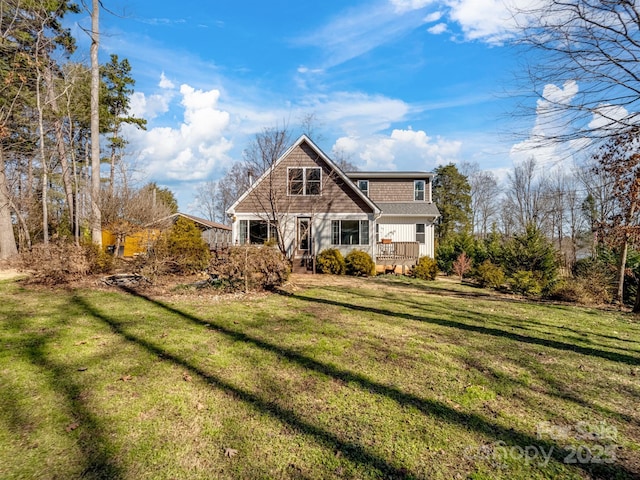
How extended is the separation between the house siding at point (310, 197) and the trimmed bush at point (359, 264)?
276 cm

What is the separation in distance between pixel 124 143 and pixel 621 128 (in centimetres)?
3355

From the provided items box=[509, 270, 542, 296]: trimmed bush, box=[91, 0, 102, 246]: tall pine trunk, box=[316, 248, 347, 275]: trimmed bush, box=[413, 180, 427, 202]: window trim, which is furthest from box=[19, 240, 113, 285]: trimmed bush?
box=[413, 180, 427, 202]: window trim

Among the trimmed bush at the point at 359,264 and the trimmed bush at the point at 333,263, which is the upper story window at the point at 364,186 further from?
the trimmed bush at the point at 333,263

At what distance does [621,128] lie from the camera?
6.30 m

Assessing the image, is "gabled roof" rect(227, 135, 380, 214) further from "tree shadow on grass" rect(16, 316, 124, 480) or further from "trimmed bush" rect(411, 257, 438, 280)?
"tree shadow on grass" rect(16, 316, 124, 480)

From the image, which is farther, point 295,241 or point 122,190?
point 122,190

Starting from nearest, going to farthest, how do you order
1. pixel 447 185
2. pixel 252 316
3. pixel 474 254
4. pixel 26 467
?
pixel 26 467, pixel 252 316, pixel 474 254, pixel 447 185

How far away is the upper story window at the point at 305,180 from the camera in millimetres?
18047

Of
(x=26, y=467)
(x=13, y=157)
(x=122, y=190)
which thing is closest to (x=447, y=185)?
(x=122, y=190)

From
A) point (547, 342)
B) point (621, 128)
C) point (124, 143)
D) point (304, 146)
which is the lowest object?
point (547, 342)

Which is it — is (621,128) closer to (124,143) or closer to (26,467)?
(26,467)

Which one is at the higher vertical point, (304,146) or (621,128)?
(304,146)

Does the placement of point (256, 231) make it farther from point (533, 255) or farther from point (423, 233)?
point (533, 255)

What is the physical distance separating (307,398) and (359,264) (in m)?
12.8
